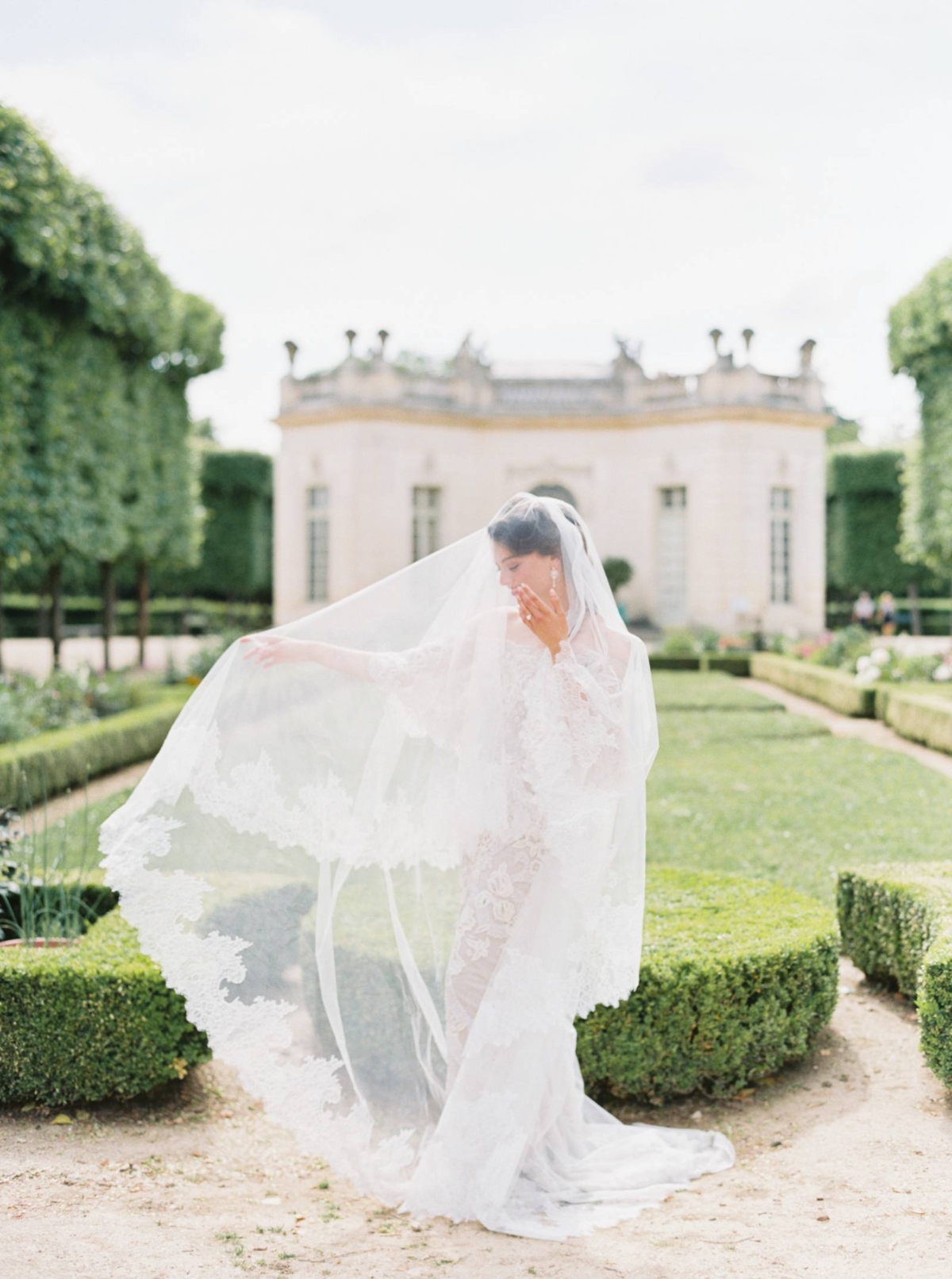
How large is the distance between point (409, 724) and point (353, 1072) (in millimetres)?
904

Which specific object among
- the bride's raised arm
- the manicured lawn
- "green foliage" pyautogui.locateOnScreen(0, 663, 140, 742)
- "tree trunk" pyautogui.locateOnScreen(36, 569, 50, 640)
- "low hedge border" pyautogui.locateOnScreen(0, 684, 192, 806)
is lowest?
the manicured lawn

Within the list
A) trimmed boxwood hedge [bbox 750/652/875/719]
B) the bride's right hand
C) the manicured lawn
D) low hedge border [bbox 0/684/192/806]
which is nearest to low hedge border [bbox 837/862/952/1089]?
the manicured lawn

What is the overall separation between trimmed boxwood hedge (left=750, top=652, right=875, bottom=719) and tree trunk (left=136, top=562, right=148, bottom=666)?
9437mm

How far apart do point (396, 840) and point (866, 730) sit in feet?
32.0

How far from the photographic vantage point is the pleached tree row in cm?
1084

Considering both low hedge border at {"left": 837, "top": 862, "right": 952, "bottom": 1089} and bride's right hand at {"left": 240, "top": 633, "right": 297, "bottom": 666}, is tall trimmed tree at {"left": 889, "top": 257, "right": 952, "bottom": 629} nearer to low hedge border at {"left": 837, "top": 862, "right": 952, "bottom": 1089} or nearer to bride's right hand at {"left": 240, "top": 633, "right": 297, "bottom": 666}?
low hedge border at {"left": 837, "top": 862, "right": 952, "bottom": 1089}

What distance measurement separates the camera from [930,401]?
53.2 feet

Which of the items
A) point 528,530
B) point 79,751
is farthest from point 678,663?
point 528,530

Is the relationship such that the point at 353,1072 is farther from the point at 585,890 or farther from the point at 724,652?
the point at 724,652

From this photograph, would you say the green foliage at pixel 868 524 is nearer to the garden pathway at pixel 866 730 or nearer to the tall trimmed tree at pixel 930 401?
the tall trimmed tree at pixel 930 401

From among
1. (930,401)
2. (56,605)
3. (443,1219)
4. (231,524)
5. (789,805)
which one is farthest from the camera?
(231,524)

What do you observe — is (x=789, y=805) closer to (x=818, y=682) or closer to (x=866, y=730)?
(x=866, y=730)

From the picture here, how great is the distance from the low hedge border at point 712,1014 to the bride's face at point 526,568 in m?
1.30

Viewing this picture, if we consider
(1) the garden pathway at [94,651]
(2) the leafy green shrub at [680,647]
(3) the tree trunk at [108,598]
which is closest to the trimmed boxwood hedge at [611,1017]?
(3) the tree trunk at [108,598]
